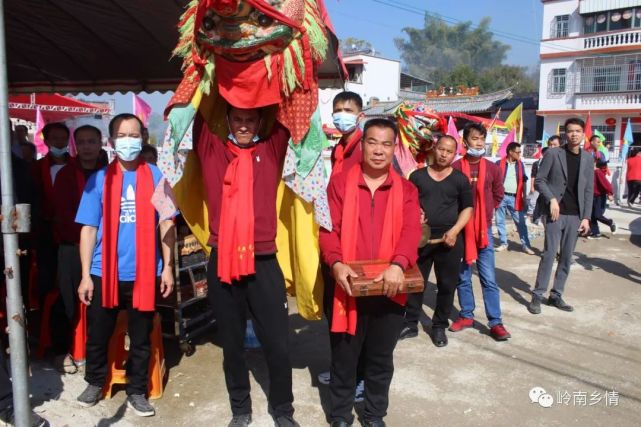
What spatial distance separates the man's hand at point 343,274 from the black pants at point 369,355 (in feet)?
0.90

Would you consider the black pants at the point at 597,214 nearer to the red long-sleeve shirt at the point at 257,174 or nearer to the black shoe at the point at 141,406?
the red long-sleeve shirt at the point at 257,174

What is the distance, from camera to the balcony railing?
24.8 meters

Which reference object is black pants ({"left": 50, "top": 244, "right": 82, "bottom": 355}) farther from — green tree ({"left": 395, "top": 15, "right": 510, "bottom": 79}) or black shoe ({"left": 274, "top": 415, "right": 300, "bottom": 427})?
green tree ({"left": 395, "top": 15, "right": 510, "bottom": 79})

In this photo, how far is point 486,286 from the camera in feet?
14.8

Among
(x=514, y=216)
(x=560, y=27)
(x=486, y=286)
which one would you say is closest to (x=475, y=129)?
(x=486, y=286)

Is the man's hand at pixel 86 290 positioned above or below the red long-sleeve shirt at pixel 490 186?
below

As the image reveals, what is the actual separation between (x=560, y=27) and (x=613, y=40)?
302 centimetres

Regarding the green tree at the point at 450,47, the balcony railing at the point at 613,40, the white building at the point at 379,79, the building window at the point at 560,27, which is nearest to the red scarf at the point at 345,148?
the balcony railing at the point at 613,40

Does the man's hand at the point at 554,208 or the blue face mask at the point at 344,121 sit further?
the man's hand at the point at 554,208

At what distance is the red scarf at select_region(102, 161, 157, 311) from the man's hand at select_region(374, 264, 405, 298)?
4.56 ft

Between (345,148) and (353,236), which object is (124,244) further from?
(345,148)

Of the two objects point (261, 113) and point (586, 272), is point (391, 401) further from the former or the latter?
point (586, 272)

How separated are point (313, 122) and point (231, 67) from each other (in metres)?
0.51

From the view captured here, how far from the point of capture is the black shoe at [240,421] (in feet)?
9.57
